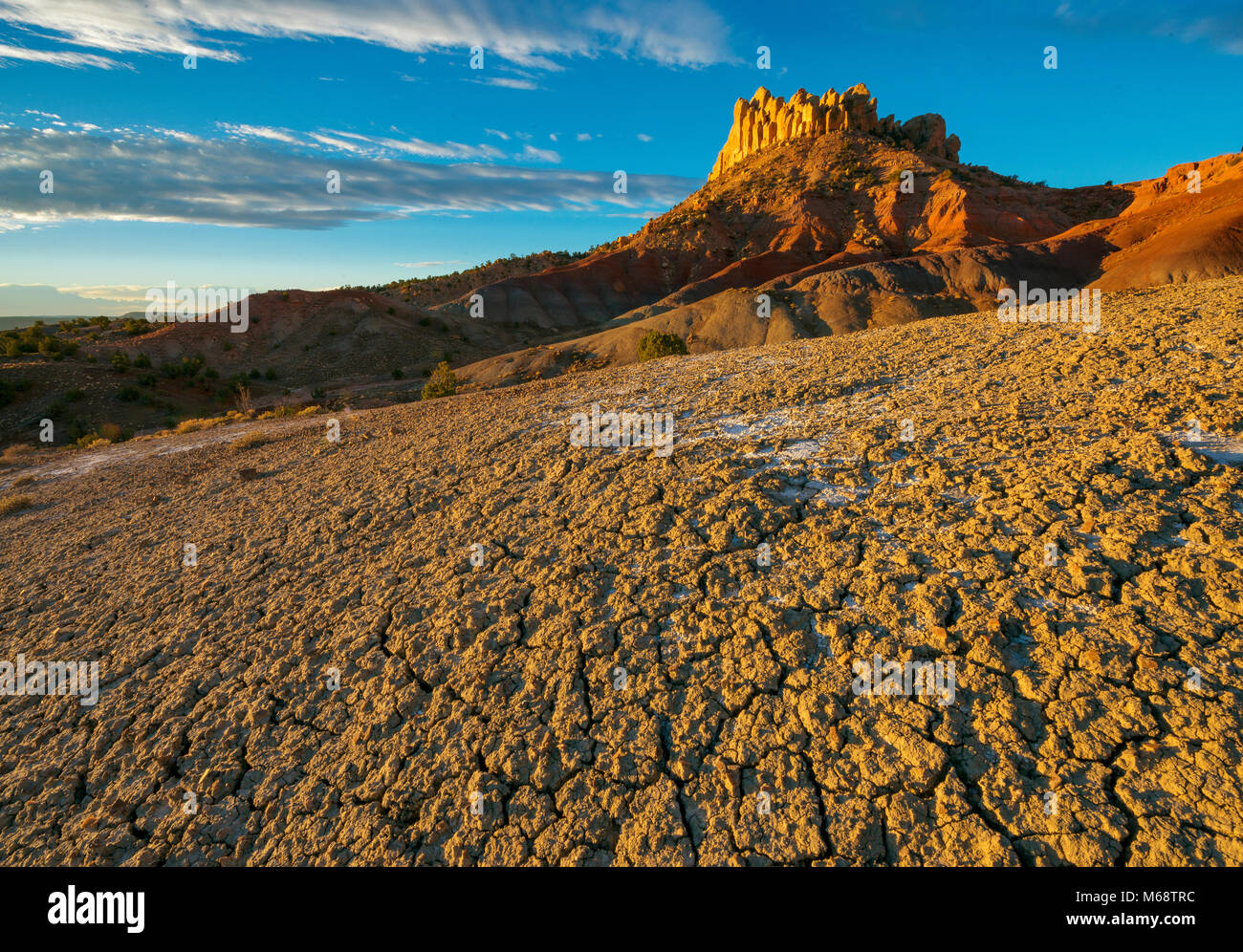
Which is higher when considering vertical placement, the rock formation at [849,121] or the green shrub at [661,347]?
the rock formation at [849,121]

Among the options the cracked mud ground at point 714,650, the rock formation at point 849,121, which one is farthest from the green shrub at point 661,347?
the rock formation at point 849,121

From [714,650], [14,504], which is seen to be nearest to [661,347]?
[14,504]

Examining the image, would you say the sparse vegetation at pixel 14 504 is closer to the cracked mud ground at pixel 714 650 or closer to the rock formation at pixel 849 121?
the cracked mud ground at pixel 714 650

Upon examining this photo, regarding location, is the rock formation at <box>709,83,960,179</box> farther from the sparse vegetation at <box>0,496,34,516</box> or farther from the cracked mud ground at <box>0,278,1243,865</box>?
the sparse vegetation at <box>0,496,34,516</box>

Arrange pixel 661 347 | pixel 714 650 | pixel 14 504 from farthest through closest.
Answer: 1. pixel 661 347
2. pixel 14 504
3. pixel 714 650

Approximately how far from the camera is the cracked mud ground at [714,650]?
8.96 feet

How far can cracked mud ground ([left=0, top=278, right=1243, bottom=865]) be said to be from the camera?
2.73 m

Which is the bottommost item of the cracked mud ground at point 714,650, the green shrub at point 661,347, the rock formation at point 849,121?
the cracked mud ground at point 714,650

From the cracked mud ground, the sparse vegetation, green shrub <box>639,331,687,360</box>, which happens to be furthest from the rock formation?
the sparse vegetation

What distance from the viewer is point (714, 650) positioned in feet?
12.0

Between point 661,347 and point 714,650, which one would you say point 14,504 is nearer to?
point 714,650

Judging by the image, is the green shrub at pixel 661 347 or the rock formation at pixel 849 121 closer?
the green shrub at pixel 661 347

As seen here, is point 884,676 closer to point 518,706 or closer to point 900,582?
point 900,582

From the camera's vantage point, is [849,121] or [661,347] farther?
[849,121]
